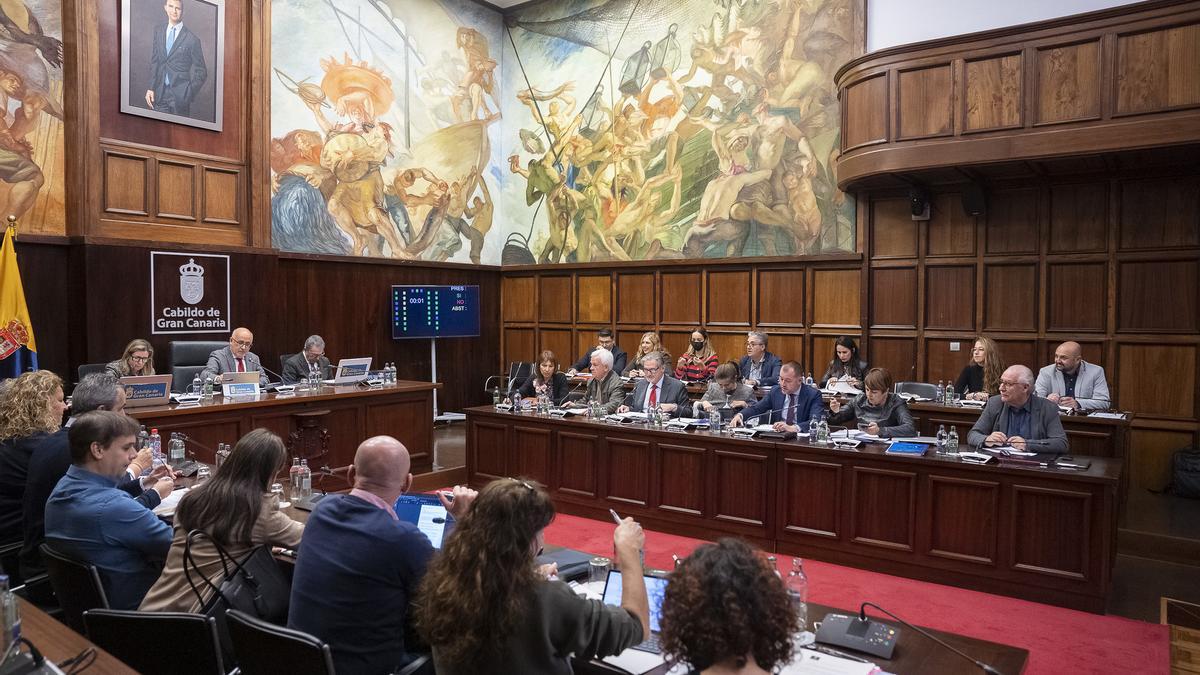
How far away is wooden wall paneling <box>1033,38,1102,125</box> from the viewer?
6.92 meters

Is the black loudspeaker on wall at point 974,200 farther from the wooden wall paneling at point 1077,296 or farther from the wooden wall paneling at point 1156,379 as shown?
the wooden wall paneling at point 1156,379

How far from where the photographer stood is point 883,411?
603 cm

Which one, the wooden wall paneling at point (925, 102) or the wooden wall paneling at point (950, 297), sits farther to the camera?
the wooden wall paneling at point (950, 297)

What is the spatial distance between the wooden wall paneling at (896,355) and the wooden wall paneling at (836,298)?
0.34 meters

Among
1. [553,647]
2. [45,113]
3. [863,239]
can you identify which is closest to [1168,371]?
[863,239]

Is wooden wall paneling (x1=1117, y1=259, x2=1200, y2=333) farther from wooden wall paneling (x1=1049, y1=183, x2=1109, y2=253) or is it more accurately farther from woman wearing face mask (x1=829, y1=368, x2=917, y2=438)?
woman wearing face mask (x1=829, y1=368, x2=917, y2=438)

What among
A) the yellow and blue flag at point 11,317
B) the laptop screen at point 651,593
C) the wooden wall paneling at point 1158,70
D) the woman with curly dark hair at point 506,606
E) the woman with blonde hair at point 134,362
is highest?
the wooden wall paneling at point 1158,70

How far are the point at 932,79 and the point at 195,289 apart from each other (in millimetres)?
8192

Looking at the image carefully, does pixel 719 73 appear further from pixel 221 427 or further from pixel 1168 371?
pixel 221 427

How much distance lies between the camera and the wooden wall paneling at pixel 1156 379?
298 inches

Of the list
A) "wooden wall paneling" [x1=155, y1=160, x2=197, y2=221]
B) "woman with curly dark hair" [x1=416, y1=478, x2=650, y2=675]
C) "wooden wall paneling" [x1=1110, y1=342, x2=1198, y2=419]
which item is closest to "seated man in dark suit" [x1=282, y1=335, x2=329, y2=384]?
"wooden wall paneling" [x1=155, y1=160, x2=197, y2=221]

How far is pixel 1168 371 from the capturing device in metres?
7.66

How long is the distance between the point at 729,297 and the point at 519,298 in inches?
149

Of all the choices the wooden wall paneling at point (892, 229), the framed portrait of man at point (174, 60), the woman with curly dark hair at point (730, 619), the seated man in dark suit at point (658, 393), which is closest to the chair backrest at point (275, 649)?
the woman with curly dark hair at point (730, 619)
